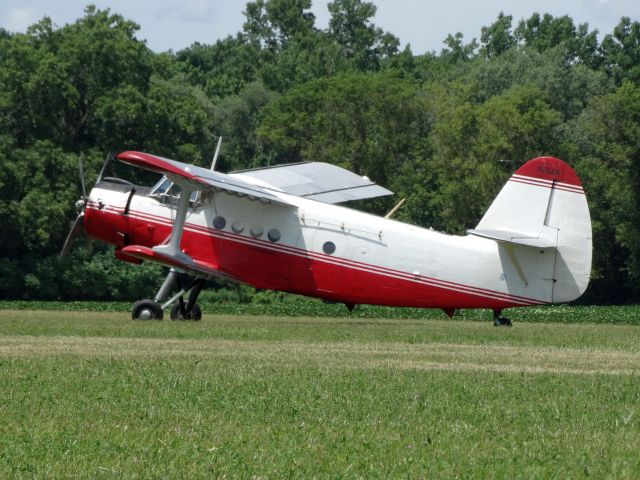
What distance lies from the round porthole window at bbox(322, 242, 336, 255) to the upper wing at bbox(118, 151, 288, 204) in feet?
3.55

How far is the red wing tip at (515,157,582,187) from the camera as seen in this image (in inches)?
942

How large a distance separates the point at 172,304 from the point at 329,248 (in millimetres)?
3672

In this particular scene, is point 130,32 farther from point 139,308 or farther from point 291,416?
point 291,416

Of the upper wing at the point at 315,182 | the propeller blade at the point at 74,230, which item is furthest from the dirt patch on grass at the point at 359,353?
the upper wing at the point at 315,182

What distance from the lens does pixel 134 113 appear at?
52.8m

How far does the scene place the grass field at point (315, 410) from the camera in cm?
901

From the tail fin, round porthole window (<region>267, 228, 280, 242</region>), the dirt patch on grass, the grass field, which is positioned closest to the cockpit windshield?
round porthole window (<region>267, 228, 280, 242</region>)

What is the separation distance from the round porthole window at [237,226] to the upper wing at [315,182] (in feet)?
4.57

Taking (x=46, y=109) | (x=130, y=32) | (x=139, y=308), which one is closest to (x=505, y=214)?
(x=139, y=308)

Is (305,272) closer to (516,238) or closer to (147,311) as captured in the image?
(147,311)

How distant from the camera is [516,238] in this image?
23.5m

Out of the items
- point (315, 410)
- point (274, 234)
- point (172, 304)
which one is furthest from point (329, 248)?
point (315, 410)

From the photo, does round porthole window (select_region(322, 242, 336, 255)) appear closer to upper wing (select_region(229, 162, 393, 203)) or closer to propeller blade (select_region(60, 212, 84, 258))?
upper wing (select_region(229, 162, 393, 203))

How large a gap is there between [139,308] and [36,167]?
26077 millimetres
